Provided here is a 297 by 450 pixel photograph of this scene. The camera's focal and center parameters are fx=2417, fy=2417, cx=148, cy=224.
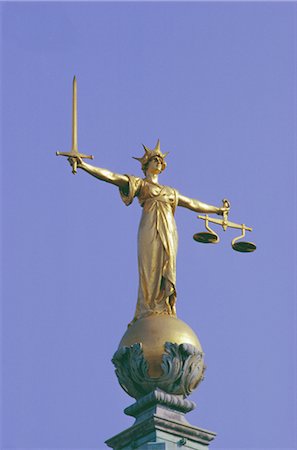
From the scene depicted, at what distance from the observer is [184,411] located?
41.9m

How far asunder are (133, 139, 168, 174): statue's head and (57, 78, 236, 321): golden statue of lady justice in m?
0.02

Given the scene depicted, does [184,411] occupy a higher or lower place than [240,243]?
lower

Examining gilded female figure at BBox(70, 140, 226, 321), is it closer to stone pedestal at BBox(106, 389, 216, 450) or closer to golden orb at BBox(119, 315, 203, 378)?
golden orb at BBox(119, 315, 203, 378)

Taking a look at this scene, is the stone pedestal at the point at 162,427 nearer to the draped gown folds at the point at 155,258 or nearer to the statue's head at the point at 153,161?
the draped gown folds at the point at 155,258

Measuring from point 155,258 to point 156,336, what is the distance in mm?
1704

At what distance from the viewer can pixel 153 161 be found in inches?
1729

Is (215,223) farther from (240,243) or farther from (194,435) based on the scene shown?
(194,435)

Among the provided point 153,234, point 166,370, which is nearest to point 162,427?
point 166,370

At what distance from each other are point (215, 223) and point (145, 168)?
1.79 metres

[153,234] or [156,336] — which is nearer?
[156,336]

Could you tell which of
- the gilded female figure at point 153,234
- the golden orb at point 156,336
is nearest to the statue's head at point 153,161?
the gilded female figure at point 153,234

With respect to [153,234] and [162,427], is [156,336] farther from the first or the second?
[153,234]

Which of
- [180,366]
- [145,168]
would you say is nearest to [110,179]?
[145,168]

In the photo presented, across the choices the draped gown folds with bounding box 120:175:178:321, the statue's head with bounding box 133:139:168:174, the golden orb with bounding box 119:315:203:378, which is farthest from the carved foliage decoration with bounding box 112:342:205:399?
the statue's head with bounding box 133:139:168:174
